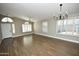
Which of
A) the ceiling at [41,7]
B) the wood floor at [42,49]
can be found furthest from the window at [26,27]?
the wood floor at [42,49]

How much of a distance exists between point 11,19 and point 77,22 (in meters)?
7.48

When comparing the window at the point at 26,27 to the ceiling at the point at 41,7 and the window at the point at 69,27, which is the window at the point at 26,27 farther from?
the window at the point at 69,27

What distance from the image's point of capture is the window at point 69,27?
6.16 metres

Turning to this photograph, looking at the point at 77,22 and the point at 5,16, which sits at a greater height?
the point at 5,16

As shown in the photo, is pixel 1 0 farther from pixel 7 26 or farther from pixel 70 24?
pixel 7 26

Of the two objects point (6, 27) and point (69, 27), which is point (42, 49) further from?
point (6, 27)

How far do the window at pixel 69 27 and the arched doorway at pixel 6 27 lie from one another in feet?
19.0

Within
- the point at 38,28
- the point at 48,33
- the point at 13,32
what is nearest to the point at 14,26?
the point at 13,32

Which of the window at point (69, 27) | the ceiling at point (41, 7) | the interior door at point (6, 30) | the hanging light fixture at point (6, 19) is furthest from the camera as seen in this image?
the hanging light fixture at point (6, 19)

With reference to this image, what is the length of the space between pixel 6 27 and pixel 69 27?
6877 millimetres

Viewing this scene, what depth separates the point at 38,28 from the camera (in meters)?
11.6

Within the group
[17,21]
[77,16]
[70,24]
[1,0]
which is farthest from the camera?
[17,21]

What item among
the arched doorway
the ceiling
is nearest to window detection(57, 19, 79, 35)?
the ceiling

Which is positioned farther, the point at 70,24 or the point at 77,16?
the point at 70,24
